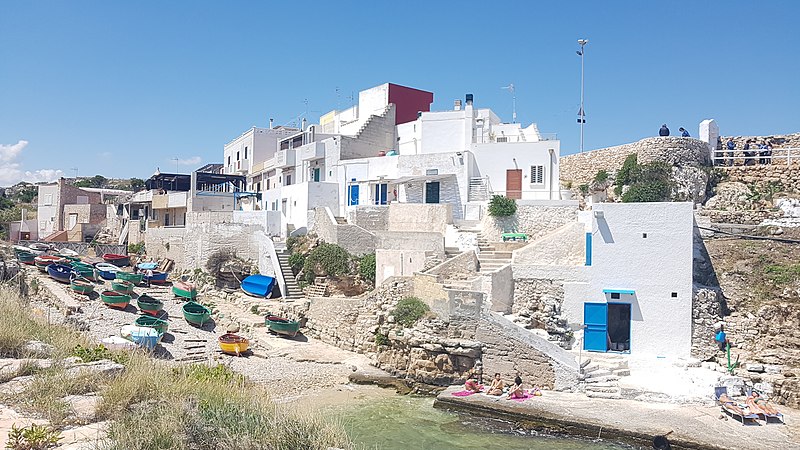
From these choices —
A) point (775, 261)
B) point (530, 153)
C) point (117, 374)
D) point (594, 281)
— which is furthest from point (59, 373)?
point (530, 153)

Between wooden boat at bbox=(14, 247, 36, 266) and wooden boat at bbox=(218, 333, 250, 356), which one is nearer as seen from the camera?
wooden boat at bbox=(218, 333, 250, 356)

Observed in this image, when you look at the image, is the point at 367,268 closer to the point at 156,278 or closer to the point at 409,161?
the point at 409,161

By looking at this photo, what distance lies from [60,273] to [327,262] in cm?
1408

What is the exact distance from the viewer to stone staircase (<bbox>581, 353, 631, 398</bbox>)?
49.5 ft

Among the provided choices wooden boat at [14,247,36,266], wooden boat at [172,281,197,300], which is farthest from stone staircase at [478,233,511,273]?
wooden boat at [14,247,36,266]

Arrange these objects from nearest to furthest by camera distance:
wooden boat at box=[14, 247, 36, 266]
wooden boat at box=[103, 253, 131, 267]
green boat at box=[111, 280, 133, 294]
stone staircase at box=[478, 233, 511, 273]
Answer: stone staircase at box=[478, 233, 511, 273] < green boat at box=[111, 280, 133, 294] < wooden boat at box=[14, 247, 36, 266] < wooden boat at box=[103, 253, 131, 267]

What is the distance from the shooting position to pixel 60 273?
28812mm

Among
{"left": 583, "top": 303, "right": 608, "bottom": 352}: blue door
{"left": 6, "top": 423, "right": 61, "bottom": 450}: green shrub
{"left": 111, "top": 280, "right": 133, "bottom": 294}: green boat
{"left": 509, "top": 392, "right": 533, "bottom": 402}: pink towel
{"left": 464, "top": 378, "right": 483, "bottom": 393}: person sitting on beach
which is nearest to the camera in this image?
{"left": 6, "top": 423, "right": 61, "bottom": 450}: green shrub

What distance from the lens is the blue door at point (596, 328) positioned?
707 inches

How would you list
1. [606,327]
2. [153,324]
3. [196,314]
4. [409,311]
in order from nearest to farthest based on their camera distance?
[606,327]
[409,311]
[153,324]
[196,314]

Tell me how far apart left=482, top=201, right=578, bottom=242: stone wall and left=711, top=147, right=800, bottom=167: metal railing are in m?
8.24

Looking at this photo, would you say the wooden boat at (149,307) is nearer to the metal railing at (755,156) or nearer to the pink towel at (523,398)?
the pink towel at (523,398)

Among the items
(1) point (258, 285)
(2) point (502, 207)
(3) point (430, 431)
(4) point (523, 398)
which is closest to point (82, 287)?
(1) point (258, 285)

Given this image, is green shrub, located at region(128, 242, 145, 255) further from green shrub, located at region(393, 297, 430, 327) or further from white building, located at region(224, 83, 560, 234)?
green shrub, located at region(393, 297, 430, 327)
